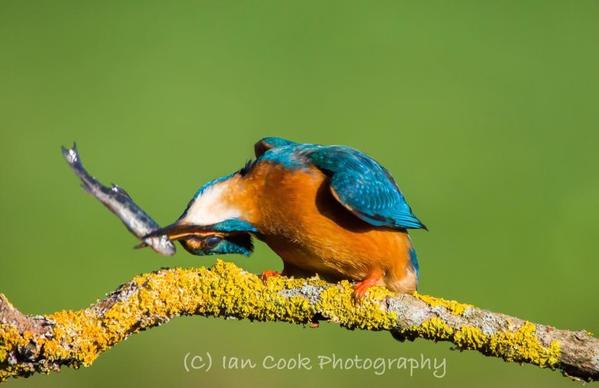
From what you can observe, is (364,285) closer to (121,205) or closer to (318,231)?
(318,231)

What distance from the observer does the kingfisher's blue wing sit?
188 inches

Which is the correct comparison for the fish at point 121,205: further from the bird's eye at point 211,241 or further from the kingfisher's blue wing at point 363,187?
the kingfisher's blue wing at point 363,187

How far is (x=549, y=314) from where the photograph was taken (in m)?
7.31

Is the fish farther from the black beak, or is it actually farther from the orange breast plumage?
the orange breast plumage

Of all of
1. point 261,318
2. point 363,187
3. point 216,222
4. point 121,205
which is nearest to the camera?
point 121,205

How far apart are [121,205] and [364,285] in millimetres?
1164

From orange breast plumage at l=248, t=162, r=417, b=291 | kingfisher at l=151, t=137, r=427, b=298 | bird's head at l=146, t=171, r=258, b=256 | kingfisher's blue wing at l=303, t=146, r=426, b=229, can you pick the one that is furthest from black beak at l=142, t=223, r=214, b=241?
kingfisher's blue wing at l=303, t=146, r=426, b=229

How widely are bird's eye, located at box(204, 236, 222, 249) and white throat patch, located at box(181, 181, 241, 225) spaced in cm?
7

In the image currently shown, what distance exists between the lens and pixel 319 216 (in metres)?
4.87

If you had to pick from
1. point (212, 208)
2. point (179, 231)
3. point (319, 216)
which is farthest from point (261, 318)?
point (319, 216)

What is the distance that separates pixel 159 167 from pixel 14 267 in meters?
1.26

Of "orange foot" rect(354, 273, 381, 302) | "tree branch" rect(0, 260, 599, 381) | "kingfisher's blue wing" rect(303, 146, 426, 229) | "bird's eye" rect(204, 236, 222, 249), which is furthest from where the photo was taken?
"kingfisher's blue wing" rect(303, 146, 426, 229)

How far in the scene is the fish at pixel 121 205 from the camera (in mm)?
4055

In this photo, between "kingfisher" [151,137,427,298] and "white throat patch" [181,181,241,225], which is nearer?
"white throat patch" [181,181,241,225]
